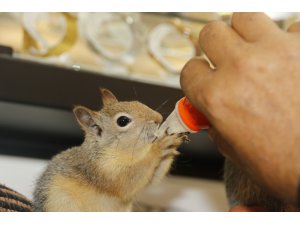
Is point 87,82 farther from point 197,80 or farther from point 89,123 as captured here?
point 197,80

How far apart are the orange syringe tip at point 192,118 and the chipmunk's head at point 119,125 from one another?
0.06 m

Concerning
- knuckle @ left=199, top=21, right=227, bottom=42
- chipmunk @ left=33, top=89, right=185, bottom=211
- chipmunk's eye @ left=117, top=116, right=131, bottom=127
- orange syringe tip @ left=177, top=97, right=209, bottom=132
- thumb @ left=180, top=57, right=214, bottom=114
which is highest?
knuckle @ left=199, top=21, right=227, bottom=42

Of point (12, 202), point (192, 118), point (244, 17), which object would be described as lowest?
point (12, 202)

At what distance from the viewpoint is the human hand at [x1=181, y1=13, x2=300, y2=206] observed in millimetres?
409

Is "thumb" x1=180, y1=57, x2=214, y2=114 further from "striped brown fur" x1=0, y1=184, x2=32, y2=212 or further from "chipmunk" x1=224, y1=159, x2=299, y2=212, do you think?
"striped brown fur" x1=0, y1=184, x2=32, y2=212

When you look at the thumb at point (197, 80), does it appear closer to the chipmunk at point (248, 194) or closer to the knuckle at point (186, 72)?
the knuckle at point (186, 72)

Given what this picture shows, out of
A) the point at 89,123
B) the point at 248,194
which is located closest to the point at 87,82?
the point at 89,123

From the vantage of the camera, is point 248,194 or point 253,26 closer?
point 253,26

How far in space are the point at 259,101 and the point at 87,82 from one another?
0.43 meters

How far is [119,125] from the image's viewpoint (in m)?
0.57

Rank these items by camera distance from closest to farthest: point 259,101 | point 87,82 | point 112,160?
point 259,101
point 112,160
point 87,82

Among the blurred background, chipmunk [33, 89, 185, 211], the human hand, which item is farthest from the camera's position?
the blurred background

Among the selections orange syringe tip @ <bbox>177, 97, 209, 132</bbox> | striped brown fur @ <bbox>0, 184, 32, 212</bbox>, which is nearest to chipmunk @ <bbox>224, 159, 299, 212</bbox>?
orange syringe tip @ <bbox>177, 97, 209, 132</bbox>

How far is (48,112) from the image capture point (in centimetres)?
84
